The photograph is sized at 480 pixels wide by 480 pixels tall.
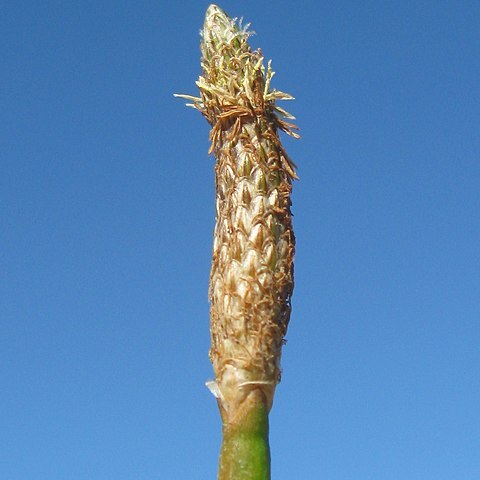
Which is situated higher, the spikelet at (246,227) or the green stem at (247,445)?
the spikelet at (246,227)

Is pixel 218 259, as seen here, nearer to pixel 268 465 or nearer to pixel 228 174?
pixel 228 174

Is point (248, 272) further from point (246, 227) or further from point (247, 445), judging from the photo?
point (247, 445)

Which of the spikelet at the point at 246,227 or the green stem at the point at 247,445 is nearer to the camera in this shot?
the green stem at the point at 247,445

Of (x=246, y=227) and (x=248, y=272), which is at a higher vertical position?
(x=246, y=227)

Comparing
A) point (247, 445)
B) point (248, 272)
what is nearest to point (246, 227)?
point (248, 272)

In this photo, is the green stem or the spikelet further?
the spikelet

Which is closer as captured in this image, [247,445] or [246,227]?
[247,445]

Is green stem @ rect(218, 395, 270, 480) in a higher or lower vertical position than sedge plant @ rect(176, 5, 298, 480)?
lower
